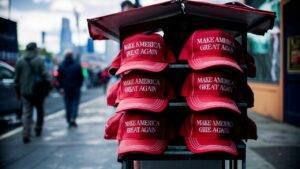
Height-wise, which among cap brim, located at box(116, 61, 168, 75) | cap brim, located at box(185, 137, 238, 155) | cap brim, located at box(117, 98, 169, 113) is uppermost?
cap brim, located at box(116, 61, 168, 75)

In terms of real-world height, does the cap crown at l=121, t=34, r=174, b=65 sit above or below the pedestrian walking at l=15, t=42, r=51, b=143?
above

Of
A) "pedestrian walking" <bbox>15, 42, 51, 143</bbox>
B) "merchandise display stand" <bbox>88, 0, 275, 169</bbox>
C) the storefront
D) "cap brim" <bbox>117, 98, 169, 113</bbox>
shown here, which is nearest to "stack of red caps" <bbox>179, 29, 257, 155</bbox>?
"merchandise display stand" <bbox>88, 0, 275, 169</bbox>

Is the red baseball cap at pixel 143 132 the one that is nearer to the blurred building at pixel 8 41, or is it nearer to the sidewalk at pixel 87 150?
the sidewalk at pixel 87 150

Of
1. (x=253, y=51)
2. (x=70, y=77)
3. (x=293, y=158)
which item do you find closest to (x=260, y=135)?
(x=293, y=158)

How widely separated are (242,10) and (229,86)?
0.61 metres

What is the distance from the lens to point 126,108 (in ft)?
12.9

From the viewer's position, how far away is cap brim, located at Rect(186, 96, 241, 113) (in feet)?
12.8

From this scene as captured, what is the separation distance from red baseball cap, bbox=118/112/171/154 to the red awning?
0.83m

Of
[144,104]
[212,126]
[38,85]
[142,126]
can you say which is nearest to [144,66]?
[144,104]

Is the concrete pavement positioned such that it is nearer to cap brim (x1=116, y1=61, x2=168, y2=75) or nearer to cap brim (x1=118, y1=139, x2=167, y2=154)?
cap brim (x1=118, y1=139, x2=167, y2=154)

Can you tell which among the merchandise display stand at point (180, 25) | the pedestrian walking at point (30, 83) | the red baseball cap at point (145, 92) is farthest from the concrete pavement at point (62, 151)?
the red baseball cap at point (145, 92)

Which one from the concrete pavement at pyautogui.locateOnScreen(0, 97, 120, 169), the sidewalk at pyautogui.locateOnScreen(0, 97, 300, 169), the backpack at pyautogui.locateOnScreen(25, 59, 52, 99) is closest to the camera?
the sidewalk at pyautogui.locateOnScreen(0, 97, 300, 169)

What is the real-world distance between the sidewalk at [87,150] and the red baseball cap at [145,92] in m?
3.50

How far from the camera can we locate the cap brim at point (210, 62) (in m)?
3.91
